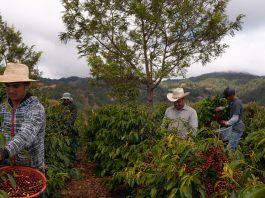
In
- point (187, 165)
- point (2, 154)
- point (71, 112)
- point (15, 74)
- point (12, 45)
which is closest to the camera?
point (2, 154)

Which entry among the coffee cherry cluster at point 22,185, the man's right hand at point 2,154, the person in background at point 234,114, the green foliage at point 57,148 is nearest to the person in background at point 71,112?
the green foliage at point 57,148

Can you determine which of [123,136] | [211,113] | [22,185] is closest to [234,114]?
[211,113]

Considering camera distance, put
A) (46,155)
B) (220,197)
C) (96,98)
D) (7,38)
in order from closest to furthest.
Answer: (220,197) → (46,155) → (7,38) → (96,98)

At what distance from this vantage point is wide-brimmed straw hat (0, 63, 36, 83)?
329cm

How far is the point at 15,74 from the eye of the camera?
11.1 feet

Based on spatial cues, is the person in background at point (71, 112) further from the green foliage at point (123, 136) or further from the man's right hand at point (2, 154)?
the man's right hand at point (2, 154)

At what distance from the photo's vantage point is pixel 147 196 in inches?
153

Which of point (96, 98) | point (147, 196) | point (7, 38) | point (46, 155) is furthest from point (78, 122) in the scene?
point (96, 98)

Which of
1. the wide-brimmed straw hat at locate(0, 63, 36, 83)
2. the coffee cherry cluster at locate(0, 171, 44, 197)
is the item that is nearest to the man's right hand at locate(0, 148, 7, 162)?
the coffee cherry cluster at locate(0, 171, 44, 197)

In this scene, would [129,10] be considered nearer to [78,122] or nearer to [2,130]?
[78,122]

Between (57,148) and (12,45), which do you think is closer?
(57,148)

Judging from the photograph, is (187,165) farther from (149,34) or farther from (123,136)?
(149,34)

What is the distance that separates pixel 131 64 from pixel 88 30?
2114 millimetres

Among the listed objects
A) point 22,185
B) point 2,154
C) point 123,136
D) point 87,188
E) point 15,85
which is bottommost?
point 87,188
